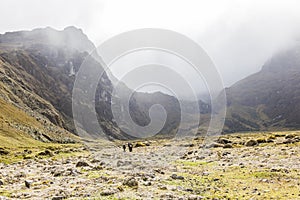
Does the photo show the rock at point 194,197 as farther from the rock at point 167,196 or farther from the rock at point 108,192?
the rock at point 108,192

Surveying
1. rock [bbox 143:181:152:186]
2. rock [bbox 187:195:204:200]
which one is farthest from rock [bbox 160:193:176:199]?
rock [bbox 143:181:152:186]

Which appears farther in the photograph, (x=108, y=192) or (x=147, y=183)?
(x=147, y=183)

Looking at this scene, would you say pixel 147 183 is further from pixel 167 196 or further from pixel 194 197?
pixel 194 197

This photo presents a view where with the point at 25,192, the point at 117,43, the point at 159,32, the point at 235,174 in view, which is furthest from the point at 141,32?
the point at 25,192

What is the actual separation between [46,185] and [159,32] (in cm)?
3118

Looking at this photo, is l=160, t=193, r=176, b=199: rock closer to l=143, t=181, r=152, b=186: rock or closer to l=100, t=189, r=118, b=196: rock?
l=100, t=189, r=118, b=196: rock

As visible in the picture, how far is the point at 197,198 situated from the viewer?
2048 centimetres

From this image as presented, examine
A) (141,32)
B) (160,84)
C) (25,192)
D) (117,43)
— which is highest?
(141,32)

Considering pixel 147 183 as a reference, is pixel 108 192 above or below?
→ below

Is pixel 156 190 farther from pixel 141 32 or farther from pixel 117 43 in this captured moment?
pixel 141 32

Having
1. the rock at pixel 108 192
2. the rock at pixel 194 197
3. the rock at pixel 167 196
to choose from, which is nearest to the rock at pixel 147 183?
the rock at pixel 108 192

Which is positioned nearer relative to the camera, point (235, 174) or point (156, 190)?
point (156, 190)

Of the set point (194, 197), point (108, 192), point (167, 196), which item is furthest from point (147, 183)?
point (194, 197)

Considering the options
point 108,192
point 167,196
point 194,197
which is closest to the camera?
point 194,197
